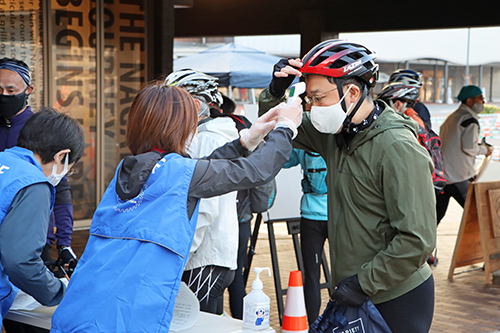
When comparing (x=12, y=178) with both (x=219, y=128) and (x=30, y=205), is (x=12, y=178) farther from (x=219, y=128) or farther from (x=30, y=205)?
(x=219, y=128)

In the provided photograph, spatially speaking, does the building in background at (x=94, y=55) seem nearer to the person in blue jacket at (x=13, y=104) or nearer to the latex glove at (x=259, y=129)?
the person in blue jacket at (x=13, y=104)

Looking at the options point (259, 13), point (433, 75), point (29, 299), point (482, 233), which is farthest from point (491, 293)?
point (433, 75)

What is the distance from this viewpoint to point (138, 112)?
2111 millimetres

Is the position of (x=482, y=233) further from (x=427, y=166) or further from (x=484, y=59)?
(x=484, y=59)

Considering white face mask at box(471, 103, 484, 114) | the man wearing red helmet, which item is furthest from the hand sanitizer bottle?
white face mask at box(471, 103, 484, 114)

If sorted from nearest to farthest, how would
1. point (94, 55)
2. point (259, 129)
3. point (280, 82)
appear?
point (259, 129) → point (280, 82) → point (94, 55)

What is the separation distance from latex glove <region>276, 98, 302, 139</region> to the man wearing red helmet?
15 centimetres

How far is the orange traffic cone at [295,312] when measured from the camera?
7.18 feet

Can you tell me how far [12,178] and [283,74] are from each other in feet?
3.78

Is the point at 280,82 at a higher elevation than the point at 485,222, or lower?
higher

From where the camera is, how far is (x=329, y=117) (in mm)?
2275

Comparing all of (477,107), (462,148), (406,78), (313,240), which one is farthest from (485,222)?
(313,240)

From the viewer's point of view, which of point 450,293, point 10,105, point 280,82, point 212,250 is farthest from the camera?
point 450,293

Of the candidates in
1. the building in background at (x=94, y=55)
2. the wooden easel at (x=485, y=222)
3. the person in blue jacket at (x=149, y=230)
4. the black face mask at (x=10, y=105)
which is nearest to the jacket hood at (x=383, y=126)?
the person in blue jacket at (x=149, y=230)
